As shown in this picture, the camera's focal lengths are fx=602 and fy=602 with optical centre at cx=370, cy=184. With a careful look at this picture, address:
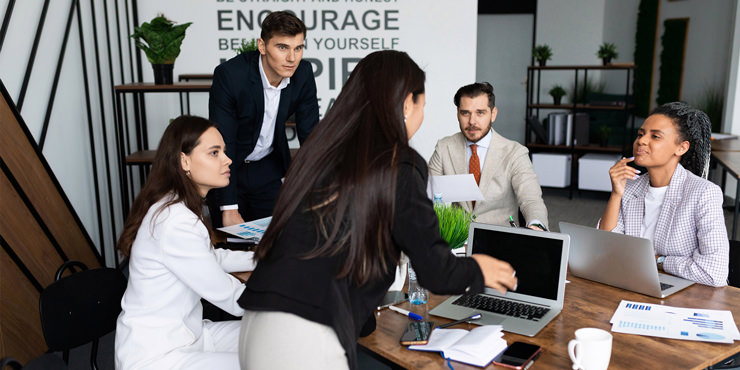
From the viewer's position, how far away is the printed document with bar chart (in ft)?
5.11

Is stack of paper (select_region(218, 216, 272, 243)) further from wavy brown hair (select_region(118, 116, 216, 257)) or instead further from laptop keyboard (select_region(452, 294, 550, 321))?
laptop keyboard (select_region(452, 294, 550, 321))

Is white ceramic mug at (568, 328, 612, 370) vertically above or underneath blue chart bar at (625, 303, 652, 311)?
above

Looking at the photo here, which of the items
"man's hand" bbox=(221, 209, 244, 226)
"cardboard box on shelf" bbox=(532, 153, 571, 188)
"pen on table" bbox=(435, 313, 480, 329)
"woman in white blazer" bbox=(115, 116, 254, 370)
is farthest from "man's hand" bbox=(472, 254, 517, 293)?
"cardboard box on shelf" bbox=(532, 153, 571, 188)

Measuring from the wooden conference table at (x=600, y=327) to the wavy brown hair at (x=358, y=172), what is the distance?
33 centimetres

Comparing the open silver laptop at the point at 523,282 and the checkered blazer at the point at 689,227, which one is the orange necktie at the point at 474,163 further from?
the open silver laptop at the point at 523,282

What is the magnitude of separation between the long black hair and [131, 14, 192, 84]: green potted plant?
8.47 ft

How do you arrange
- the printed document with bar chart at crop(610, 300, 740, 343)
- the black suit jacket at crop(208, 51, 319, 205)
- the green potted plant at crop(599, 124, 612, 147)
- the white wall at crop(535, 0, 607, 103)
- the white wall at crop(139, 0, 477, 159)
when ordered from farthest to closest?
1. the white wall at crop(535, 0, 607, 103)
2. the green potted plant at crop(599, 124, 612, 147)
3. the white wall at crop(139, 0, 477, 159)
4. the black suit jacket at crop(208, 51, 319, 205)
5. the printed document with bar chart at crop(610, 300, 740, 343)

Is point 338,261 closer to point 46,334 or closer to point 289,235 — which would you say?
point 289,235

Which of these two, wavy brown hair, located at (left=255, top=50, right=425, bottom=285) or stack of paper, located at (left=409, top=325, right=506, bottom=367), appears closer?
wavy brown hair, located at (left=255, top=50, right=425, bottom=285)

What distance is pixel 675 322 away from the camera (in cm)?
164

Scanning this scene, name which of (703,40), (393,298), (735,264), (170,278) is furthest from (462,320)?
(703,40)

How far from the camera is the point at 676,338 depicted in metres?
1.54

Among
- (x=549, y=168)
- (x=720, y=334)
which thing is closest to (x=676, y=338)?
(x=720, y=334)

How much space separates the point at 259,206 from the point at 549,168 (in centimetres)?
445
